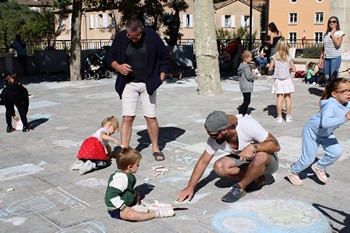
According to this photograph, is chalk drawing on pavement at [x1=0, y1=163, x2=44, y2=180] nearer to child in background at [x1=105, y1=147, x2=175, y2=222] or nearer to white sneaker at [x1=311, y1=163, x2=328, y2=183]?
child in background at [x1=105, y1=147, x2=175, y2=222]

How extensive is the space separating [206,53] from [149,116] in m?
6.73

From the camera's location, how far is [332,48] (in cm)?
1124

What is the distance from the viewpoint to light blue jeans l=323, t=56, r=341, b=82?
37.3ft

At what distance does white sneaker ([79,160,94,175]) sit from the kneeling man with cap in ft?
4.95

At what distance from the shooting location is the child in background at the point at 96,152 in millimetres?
6008

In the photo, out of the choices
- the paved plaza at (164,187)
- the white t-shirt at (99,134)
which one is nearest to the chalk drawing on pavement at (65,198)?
the paved plaza at (164,187)

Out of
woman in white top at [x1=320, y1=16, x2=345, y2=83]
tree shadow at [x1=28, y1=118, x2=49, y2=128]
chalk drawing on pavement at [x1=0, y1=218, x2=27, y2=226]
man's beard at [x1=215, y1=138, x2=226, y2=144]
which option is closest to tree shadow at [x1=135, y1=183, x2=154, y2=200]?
man's beard at [x1=215, y1=138, x2=226, y2=144]

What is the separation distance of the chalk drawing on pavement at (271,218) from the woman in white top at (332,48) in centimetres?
729

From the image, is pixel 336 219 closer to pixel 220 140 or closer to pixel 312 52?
pixel 220 140

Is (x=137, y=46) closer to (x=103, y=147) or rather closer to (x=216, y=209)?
(x=103, y=147)

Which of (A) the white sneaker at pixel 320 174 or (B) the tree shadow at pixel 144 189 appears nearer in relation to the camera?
(B) the tree shadow at pixel 144 189

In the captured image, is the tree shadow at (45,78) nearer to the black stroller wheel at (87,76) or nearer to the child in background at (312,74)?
the black stroller wheel at (87,76)

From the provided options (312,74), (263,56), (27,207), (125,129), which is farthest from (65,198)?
(263,56)

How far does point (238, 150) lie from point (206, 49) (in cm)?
845
